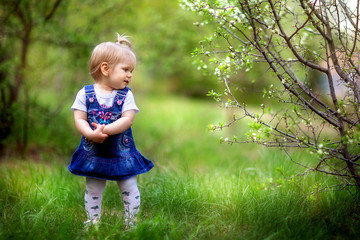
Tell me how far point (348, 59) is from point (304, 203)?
1.22 meters

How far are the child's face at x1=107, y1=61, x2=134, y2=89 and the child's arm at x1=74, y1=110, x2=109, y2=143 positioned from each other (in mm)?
333

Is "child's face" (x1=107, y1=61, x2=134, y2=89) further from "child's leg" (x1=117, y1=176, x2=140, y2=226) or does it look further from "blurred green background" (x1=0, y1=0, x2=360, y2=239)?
"blurred green background" (x1=0, y1=0, x2=360, y2=239)

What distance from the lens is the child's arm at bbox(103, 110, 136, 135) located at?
2.67 m

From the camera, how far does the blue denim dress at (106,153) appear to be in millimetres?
2789

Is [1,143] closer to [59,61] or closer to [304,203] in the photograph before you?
[59,61]

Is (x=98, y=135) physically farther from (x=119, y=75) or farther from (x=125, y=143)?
(x=119, y=75)

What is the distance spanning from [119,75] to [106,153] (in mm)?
632

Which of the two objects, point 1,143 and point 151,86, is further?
point 151,86

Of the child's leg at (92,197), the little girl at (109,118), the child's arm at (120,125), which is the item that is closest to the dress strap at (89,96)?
the little girl at (109,118)

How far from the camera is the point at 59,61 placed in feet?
20.3

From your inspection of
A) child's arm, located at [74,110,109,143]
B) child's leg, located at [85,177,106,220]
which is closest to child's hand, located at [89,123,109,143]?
child's arm, located at [74,110,109,143]

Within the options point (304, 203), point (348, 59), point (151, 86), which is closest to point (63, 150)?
point (304, 203)

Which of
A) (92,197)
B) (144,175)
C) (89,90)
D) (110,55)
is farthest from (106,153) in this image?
(144,175)

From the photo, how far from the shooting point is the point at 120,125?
2.70m
